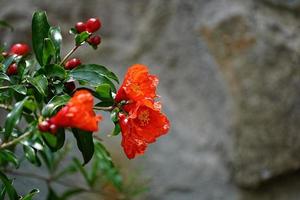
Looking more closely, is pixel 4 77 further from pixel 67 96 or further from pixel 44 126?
pixel 44 126

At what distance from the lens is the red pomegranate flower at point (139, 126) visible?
90 centimetres

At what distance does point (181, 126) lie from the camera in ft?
6.44

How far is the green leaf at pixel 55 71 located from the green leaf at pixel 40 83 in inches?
0.6

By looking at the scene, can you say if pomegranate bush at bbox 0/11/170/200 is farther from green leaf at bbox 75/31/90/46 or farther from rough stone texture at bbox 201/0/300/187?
rough stone texture at bbox 201/0/300/187

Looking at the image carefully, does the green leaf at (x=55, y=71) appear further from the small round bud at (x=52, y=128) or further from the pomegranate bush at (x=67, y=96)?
the small round bud at (x=52, y=128)

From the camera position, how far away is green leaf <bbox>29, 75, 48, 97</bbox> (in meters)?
0.92

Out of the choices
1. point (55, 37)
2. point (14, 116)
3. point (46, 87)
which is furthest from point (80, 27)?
point (14, 116)

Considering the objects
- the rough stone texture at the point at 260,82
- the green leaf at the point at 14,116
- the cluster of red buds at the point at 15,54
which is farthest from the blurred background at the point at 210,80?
the green leaf at the point at 14,116

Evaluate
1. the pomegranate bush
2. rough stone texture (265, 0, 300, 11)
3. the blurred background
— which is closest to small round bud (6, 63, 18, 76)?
the pomegranate bush

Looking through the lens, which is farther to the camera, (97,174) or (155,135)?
(97,174)

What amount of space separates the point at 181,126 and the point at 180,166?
135 millimetres

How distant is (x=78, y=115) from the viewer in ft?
2.50

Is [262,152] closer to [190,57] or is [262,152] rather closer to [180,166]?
[180,166]

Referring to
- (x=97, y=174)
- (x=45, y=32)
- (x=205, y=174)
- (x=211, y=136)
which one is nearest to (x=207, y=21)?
(x=211, y=136)
